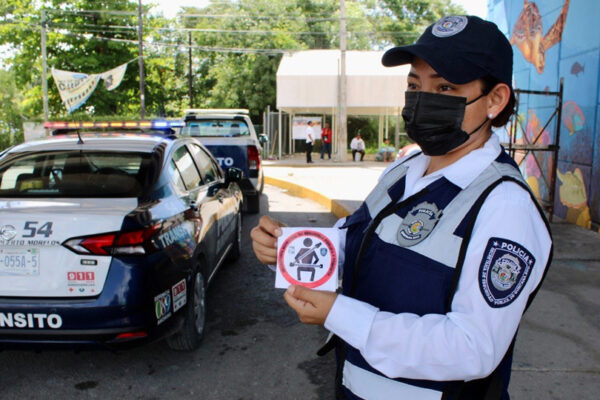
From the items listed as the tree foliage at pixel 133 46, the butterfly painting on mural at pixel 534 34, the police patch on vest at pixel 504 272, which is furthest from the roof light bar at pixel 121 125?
the tree foliage at pixel 133 46

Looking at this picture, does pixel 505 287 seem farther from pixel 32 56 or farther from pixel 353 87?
pixel 32 56

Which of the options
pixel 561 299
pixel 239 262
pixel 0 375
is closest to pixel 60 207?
pixel 0 375

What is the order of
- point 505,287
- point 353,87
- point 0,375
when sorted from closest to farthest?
point 505,287
point 0,375
point 353,87

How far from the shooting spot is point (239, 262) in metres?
6.25

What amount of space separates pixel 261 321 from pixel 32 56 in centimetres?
3361

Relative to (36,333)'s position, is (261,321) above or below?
below

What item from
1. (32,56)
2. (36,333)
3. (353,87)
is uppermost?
(32,56)

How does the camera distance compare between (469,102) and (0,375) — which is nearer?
(469,102)

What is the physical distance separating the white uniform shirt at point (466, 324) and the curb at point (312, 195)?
269 inches

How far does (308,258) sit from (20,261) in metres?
2.19

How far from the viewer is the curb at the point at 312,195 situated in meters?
8.98

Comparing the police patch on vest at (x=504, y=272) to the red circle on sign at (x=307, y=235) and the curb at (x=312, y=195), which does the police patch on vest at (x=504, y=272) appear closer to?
the red circle on sign at (x=307, y=235)

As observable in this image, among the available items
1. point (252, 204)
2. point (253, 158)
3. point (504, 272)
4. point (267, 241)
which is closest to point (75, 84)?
point (252, 204)

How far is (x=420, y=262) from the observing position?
3.96ft
